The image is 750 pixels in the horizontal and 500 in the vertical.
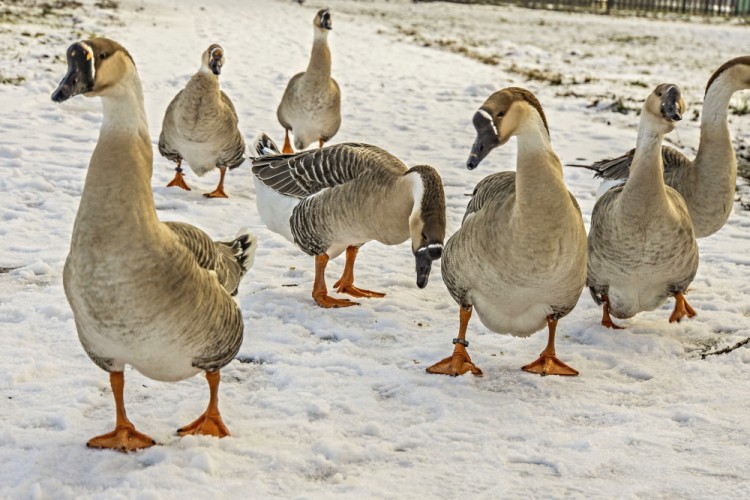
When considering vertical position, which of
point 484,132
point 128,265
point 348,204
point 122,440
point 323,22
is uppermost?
point 323,22

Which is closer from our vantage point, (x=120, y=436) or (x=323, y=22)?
(x=120, y=436)

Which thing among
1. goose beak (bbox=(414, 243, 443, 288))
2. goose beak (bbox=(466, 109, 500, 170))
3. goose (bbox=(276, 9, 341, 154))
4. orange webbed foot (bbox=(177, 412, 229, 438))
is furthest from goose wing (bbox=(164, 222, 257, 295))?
goose (bbox=(276, 9, 341, 154))

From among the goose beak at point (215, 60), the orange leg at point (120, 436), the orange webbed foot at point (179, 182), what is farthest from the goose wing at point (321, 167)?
the orange leg at point (120, 436)

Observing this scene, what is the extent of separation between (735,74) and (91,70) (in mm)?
5191

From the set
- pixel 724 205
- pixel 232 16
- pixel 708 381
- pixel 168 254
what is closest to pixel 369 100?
pixel 724 205

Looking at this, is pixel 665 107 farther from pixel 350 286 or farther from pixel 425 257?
pixel 350 286

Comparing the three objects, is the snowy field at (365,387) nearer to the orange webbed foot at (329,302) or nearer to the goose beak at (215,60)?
the orange webbed foot at (329,302)

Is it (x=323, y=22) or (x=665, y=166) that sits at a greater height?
(x=323, y=22)

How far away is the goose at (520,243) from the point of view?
4.86 meters

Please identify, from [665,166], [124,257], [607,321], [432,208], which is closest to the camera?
[124,257]

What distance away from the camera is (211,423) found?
447 cm

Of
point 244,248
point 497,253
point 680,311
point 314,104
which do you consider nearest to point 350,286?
point 244,248

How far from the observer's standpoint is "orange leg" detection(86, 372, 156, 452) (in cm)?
423

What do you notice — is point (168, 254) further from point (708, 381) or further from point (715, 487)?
point (708, 381)
